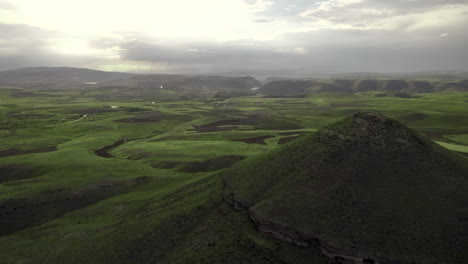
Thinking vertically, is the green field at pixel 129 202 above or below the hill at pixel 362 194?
below

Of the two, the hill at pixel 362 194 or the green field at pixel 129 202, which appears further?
the green field at pixel 129 202

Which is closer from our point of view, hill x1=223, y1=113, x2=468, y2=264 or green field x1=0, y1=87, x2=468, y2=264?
hill x1=223, y1=113, x2=468, y2=264

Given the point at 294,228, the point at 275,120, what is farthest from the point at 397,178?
the point at 275,120

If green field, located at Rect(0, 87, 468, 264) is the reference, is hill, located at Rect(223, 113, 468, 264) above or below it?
above

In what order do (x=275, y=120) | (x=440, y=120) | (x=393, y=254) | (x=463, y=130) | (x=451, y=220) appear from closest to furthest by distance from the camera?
(x=393, y=254) → (x=451, y=220) → (x=463, y=130) → (x=440, y=120) → (x=275, y=120)

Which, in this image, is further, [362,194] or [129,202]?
[129,202]

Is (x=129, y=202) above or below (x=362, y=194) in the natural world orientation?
below

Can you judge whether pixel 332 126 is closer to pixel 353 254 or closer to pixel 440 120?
pixel 353 254

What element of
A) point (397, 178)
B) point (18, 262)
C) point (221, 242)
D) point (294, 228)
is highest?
point (397, 178)
